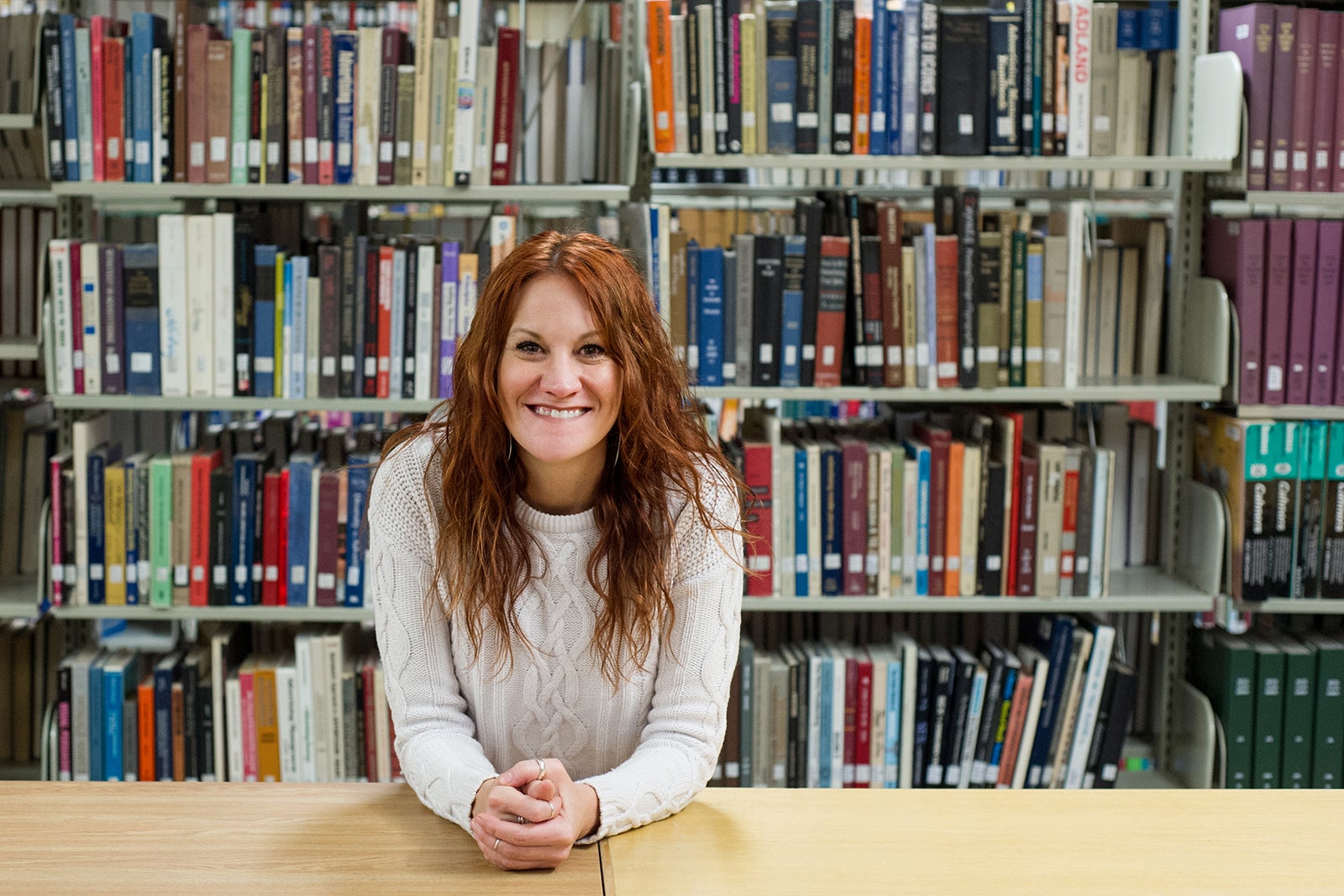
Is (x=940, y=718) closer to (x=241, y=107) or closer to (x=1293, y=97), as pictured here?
(x=1293, y=97)

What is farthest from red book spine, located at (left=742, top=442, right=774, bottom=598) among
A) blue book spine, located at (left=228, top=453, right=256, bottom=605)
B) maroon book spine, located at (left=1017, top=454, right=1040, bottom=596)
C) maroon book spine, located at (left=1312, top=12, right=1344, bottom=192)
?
maroon book spine, located at (left=1312, top=12, right=1344, bottom=192)

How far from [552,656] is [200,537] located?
1.25 m

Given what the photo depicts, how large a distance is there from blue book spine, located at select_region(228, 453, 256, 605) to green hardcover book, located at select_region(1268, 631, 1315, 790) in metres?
1.99

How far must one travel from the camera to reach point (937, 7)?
237 centimetres

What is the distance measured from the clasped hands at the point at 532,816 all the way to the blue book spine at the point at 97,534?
1.53 meters

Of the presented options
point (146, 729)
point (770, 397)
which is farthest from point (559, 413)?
point (146, 729)

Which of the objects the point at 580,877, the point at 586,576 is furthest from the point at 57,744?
the point at 580,877

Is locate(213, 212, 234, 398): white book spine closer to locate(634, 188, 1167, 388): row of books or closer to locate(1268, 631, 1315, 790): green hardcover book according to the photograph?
locate(634, 188, 1167, 388): row of books

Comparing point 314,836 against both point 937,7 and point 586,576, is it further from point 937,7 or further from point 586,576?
point 937,7

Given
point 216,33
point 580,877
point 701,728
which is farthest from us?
point 216,33

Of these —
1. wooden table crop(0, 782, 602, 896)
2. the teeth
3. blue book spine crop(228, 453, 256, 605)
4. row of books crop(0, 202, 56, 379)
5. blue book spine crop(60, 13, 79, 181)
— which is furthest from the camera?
row of books crop(0, 202, 56, 379)

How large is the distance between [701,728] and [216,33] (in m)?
1.68

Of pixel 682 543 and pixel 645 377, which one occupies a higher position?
pixel 645 377

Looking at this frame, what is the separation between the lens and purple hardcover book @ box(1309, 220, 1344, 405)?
7.88 feet
